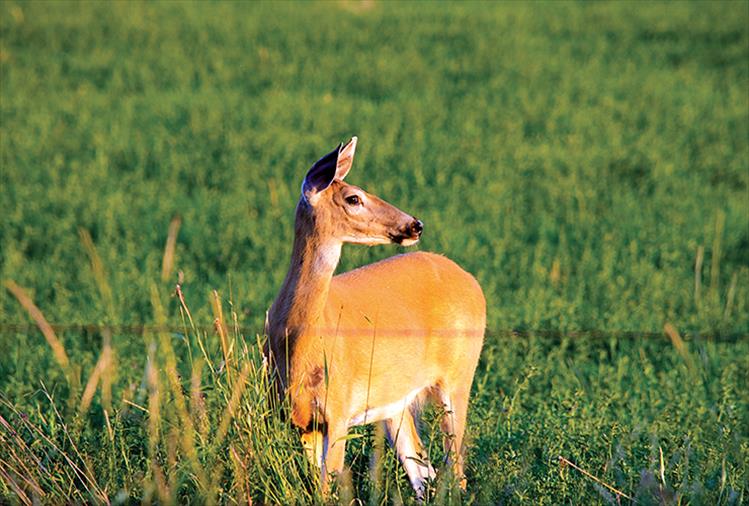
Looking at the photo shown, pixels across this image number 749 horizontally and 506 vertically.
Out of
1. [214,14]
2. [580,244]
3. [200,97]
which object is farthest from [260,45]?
[580,244]

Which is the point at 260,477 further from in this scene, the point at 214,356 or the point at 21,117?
the point at 21,117

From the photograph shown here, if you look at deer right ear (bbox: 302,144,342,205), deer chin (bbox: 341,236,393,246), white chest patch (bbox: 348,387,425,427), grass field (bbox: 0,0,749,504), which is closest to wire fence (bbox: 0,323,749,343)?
grass field (bbox: 0,0,749,504)

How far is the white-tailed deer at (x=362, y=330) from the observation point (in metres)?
4.91

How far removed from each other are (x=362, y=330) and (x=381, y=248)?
4.62m

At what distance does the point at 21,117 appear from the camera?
14.9 metres

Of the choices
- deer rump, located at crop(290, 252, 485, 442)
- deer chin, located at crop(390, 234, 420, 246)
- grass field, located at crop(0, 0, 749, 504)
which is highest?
deer chin, located at crop(390, 234, 420, 246)

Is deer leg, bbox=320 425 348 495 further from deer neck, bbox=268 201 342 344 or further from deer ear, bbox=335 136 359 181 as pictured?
deer ear, bbox=335 136 359 181

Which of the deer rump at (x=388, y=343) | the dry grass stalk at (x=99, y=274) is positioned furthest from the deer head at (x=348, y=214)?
the dry grass stalk at (x=99, y=274)

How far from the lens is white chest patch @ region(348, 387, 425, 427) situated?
5.20 metres

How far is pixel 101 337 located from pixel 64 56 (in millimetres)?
11720

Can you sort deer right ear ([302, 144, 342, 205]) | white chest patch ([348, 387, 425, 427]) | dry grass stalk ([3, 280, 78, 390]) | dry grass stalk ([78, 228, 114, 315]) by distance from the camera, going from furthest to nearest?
1. white chest patch ([348, 387, 425, 427])
2. deer right ear ([302, 144, 342, 205])
3. dry grass stalk ([78, 228, 114, 315])
4. dry grass stalk ([3, 280, 78, 390])

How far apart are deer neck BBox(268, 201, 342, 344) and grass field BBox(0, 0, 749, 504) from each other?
0.25 meters


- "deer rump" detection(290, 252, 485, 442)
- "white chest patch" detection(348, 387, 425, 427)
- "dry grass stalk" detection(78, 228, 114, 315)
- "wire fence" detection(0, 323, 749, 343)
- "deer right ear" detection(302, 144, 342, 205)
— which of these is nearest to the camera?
"dry grass stalk" detection(78, 228, 114, 315)

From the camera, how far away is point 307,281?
502 cm
